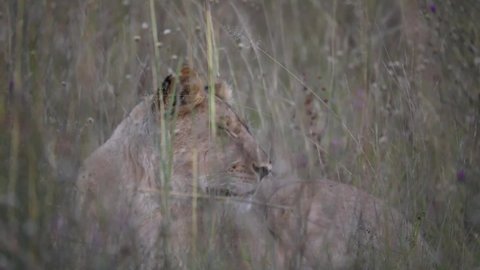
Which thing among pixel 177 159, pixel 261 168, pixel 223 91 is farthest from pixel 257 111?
pixel 177 159

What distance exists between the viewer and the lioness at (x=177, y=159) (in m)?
3.73

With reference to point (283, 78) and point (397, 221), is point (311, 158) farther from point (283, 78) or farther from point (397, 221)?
point (283, 78)

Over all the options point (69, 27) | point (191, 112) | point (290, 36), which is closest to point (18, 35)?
point (191, 112)

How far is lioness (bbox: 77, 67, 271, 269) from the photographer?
147 inches

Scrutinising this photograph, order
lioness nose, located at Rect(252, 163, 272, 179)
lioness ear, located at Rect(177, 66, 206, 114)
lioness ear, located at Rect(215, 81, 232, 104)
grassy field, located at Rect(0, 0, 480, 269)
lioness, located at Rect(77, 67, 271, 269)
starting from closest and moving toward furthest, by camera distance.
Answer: grassy field, located at Rect(0, 0, 480, 269) → lioness, located at Rect(77, 67, 271, 269) → lioness ear, located at Rect(177, 66, 206, 114) → lioness nose, located at Rect(252, 163, 272, 179) → lioness ear, located at Rect(215, 81, 232, 104)

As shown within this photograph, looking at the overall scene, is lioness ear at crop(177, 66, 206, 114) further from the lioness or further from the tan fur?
the tan fur

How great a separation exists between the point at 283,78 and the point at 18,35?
373 cm

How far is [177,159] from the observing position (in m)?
4.13

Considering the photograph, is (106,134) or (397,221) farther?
(106,134)

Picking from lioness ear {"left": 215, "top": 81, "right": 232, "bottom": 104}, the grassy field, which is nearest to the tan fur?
the grassy field

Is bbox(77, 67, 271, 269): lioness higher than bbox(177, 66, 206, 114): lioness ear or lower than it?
lower

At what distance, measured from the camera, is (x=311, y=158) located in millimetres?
4461

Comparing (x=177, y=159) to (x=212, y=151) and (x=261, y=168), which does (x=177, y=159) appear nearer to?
(x=212, y=151)

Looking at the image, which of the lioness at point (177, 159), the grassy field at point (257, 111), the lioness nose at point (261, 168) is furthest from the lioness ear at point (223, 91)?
the lioness nose at point (261, 168)
